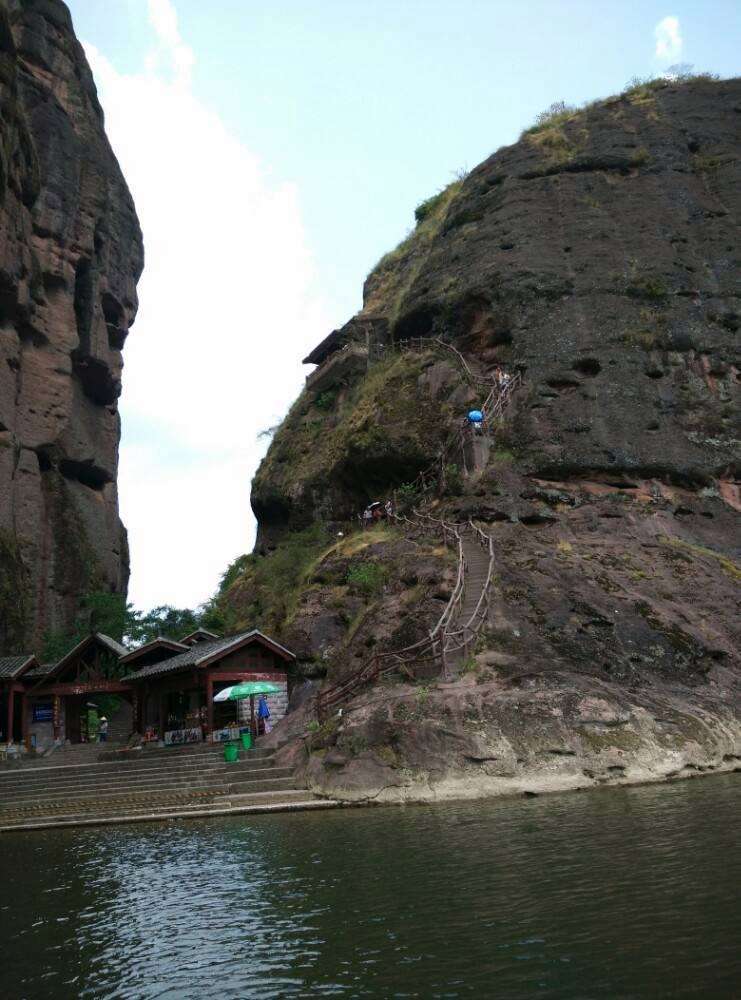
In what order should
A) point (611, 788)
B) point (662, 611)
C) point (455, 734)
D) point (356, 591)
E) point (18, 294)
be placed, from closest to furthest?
point (611, 788) < point (455, 734) < point (662, 611) < point (356, 591) < point (18, 294)

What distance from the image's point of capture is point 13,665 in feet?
110

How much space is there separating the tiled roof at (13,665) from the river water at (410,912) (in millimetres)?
21716

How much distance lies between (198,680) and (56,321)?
3271 centimetres

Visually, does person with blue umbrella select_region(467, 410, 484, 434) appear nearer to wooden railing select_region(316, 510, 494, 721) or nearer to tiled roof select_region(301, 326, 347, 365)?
wooden railing select_region(316, 510, 494, 721)

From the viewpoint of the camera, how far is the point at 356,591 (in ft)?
86.4

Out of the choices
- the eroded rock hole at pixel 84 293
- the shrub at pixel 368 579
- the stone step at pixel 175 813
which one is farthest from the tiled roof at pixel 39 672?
the eroded rock hole at pixel 84 293

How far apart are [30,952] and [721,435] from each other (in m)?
29.7

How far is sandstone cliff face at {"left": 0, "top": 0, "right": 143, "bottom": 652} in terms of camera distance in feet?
146

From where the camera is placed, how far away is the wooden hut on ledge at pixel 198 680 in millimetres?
26422

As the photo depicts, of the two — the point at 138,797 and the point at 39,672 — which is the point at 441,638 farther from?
the point at 39,672

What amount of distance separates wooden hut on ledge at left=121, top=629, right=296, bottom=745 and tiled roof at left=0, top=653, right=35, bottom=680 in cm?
439

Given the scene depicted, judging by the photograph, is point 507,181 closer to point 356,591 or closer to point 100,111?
point 356,591

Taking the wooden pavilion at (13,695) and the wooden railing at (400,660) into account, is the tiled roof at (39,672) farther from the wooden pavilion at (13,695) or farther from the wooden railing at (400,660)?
the wooden railing at (400,660)

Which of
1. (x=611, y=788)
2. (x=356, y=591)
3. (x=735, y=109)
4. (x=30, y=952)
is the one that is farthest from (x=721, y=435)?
(x=30, y=952)
